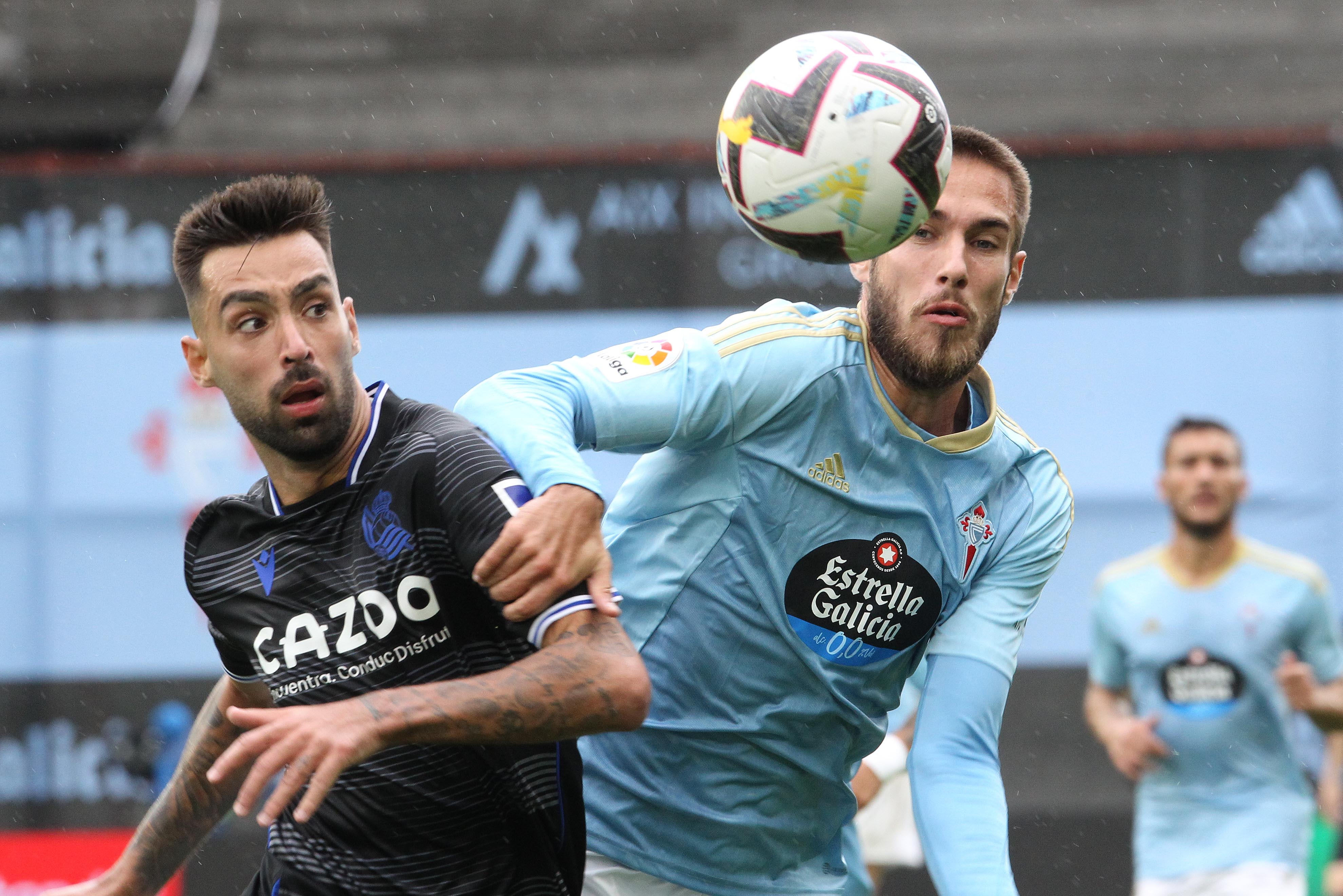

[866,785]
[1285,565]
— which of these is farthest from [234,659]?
[1285,565]

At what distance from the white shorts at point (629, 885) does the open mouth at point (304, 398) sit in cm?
113

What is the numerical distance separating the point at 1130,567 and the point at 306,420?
4.56 meters

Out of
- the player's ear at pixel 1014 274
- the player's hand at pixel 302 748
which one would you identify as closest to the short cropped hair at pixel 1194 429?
the player's ear at pixel 1014 274

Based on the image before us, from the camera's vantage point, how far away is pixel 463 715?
7.80 ft

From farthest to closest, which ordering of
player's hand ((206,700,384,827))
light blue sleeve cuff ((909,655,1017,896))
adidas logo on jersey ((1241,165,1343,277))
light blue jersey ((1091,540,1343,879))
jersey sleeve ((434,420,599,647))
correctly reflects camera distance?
1. adidas logo on jersey ((1241,165,1343,277))
2. light blue jersey ((1091,540,1343,879))
3. light blue sleeve cuff ((909,655,1017,896))
4. jersey sleeve ((434,420,599,647))
5. player's hand ((206,700,384,827))

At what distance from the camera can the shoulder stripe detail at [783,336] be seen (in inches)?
119

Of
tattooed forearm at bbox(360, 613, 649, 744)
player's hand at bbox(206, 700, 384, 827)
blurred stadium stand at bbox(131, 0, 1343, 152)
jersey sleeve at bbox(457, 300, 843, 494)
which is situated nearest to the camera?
player's hand at bbox(206, 700, 384, 827)

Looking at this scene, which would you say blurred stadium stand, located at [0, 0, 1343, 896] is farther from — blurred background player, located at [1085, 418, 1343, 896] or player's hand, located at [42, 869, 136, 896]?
player's hand, located at [42, 869, 136, 896]

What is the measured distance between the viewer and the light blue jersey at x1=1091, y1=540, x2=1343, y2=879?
6035 millimetres

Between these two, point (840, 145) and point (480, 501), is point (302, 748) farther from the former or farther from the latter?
point (840, 145)

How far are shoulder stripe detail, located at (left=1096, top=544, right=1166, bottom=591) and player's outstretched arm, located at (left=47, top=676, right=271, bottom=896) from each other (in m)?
4.22

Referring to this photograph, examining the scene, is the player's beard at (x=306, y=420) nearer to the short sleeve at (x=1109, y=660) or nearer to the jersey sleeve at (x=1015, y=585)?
the jersey sleeve at (x=1015, y=585)

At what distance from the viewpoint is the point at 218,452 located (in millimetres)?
7766

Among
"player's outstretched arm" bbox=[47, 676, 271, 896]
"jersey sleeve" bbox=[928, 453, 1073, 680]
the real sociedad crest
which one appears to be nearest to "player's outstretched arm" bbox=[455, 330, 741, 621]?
the real sociedad crest
